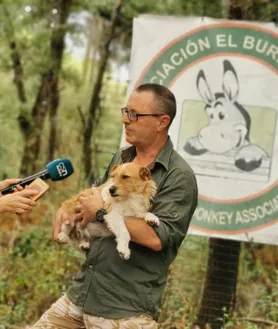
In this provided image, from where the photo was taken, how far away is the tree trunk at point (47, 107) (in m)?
10.2

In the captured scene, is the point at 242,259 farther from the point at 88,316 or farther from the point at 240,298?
the point at 88,316

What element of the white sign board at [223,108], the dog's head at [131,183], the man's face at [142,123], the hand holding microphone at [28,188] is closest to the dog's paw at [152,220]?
the dog's head at [131,183]

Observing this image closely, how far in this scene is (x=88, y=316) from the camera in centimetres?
339

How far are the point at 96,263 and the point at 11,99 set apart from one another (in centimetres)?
866

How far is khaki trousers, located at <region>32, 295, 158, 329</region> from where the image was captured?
3291mm

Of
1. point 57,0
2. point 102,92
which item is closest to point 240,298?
point 102,92

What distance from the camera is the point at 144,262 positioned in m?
3.32

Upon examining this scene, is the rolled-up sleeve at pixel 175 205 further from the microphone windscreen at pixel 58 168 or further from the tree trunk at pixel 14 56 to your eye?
the tree trunk at pixel 14 56

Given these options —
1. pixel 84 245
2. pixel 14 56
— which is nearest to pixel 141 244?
pixel 84 245

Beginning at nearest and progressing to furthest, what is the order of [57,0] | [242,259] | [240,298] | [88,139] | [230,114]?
[230,114] < [240,298] < [242,259] < [88,139] < [57,0]

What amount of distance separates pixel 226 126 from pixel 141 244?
267 cm

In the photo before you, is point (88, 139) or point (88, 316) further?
point (88, 139)

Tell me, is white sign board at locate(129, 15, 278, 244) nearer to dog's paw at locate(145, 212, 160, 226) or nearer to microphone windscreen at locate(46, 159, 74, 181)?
microphone windscreen at locate(46, 159, 74, 181)

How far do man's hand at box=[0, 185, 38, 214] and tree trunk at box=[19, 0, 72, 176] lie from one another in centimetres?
661
